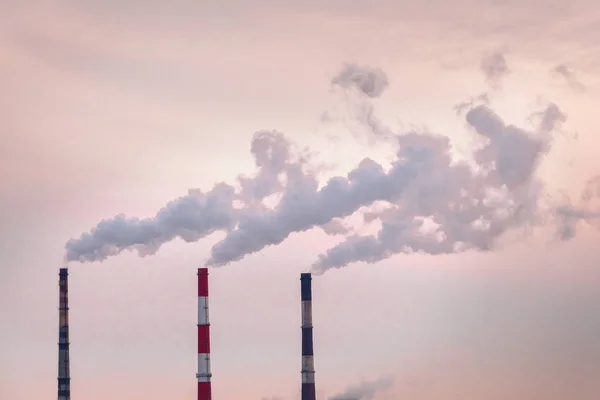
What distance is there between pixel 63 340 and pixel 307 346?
13454 millimetres

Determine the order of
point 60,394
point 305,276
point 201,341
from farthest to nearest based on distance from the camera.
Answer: point 60,394 < point 305,276 < point 201,341

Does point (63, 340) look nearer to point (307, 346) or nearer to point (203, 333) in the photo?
point (203, 333)

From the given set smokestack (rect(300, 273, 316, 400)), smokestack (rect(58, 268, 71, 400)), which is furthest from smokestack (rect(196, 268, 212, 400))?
smokestack (rect(58, 268, 71, 400))

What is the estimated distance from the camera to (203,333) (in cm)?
5641

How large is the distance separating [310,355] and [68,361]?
526 inches

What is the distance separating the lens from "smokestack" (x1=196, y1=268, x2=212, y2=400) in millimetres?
56281

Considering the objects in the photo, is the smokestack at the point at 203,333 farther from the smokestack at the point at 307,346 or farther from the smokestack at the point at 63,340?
the smokestack at the point at 63,340

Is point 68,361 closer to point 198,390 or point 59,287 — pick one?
point 59,287

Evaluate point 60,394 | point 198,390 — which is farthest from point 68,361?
point 198,390

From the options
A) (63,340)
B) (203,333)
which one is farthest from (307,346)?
(63,340)

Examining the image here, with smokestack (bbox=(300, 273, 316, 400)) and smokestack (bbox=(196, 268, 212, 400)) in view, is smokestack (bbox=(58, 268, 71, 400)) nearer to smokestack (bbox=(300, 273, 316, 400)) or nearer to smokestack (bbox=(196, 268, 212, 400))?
smokestack (bbox=(196, 268, 212, 400))

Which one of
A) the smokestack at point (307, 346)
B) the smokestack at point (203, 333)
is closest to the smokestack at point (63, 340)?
the smokestack at point (203, 333)

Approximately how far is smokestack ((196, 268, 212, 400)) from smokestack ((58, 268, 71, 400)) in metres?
10.7

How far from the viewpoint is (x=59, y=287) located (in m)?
64.2
